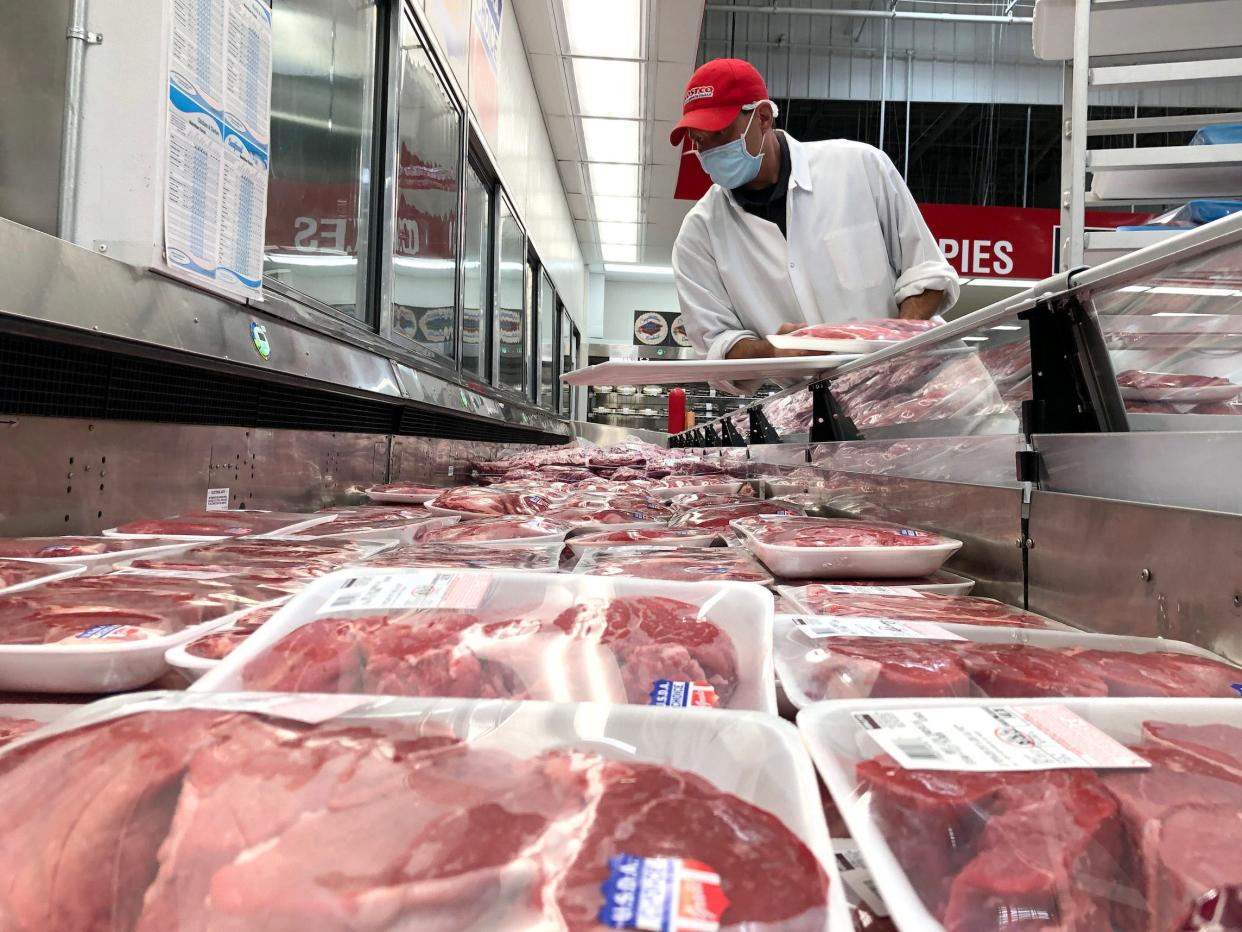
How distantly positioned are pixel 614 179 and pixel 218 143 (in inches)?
317

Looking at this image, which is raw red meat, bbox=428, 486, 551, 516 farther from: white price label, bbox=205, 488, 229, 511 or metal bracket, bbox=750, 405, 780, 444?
metal bracket, bbox=750, 405, 780, 444

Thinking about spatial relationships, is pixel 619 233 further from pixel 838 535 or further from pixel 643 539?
pixel 838 535

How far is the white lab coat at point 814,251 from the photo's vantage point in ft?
10.5

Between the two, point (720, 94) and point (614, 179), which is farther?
point (614, 179)

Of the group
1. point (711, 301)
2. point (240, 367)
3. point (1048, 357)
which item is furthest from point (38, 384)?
point (711, 301)

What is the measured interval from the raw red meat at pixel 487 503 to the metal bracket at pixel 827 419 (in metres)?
0.90

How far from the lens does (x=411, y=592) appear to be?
0.84 metres

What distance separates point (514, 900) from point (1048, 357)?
1.02 m

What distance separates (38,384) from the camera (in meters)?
1.35

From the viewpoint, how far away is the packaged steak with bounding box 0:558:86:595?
949 mm

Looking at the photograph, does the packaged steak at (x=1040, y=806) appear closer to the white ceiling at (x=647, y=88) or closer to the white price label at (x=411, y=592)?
the white price label at (x=411, y=592)

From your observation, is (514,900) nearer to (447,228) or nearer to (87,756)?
(87,756)

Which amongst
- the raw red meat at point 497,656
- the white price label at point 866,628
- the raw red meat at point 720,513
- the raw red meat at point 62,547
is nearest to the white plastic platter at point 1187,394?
the white price label at point 866,628

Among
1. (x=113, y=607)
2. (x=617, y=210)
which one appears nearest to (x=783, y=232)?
(x=113, y=607)
